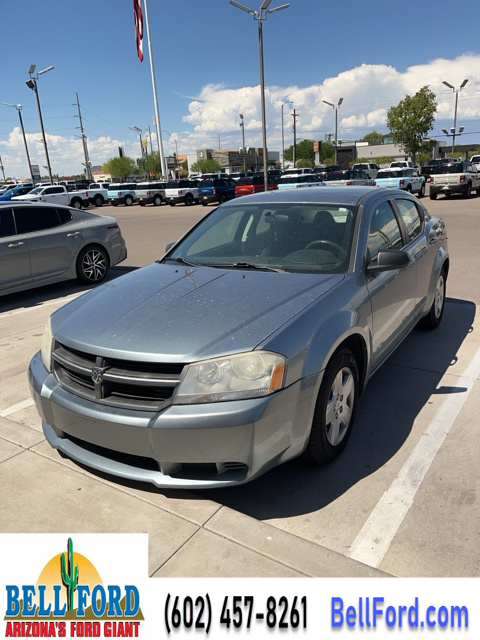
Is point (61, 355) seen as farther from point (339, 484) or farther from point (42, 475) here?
point (339, 484)

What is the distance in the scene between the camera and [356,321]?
318 centimetres

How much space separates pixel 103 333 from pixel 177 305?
475mm

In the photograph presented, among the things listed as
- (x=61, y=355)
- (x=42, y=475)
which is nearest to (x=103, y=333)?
(x=61, y=355)

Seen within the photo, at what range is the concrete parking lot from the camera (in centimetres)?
244

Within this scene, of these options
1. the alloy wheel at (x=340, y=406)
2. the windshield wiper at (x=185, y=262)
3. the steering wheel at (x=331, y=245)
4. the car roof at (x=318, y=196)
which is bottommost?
the alloy wheel at (x=340, y=406)

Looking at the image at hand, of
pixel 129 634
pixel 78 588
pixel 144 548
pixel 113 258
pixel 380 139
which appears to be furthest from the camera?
pixel 380 139

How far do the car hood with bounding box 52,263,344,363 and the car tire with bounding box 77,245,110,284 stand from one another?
5.18 m

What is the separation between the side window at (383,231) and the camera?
150 inches

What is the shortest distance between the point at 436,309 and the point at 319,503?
11.0ft

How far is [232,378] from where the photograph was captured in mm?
2533

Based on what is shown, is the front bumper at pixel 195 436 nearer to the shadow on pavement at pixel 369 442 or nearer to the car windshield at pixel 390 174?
the shadow on pavement at pixel 369 442

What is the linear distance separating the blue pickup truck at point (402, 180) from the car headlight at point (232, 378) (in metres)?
24.1

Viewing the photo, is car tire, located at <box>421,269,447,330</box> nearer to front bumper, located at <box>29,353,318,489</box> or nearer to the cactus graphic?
front bumper, located at <box>29,353,318,489</box>

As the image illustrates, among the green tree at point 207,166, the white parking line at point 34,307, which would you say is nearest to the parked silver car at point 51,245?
the white parking line at point 34,307
